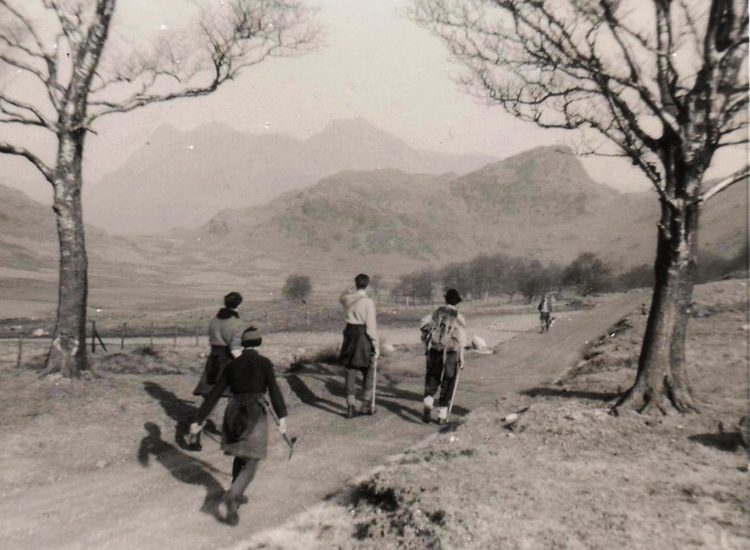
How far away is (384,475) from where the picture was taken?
6.38 metres

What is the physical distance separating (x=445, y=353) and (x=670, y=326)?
3.11 m

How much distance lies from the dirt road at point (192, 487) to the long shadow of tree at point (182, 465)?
1 cm

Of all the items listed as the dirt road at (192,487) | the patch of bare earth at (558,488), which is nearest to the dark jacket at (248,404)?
the dirt road at (192,487)

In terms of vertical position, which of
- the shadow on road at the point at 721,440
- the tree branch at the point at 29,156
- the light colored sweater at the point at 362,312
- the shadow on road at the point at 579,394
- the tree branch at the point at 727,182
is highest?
the tree branch at the point at 29,156

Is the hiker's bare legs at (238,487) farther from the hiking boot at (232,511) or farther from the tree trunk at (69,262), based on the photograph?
the tree trunk at (69,262)

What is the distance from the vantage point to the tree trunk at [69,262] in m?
9.82

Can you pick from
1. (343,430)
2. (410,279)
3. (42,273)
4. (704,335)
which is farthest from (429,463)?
(42,273)

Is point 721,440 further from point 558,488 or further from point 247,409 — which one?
point 247,409

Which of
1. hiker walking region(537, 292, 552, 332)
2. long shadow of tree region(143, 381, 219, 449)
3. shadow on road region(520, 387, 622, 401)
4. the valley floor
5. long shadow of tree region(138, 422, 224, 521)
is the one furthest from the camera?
hiker walking region(537, 292, 552, 332)

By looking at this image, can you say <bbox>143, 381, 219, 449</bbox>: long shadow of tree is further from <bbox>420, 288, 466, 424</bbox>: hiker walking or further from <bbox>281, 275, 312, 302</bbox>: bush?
<bbox>281, 275, 312, 302</bbox>: bush

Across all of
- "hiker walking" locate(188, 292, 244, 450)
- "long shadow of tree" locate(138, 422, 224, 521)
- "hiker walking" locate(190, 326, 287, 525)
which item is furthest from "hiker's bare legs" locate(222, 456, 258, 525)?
"hiker walking" locate(188, 292, 244, 450)

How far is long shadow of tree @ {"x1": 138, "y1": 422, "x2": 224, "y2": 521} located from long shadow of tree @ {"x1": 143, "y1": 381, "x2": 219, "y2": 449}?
10.4 inches

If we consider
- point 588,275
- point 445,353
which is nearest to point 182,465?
point 445,353

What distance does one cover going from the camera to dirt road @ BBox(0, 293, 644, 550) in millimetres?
5398
